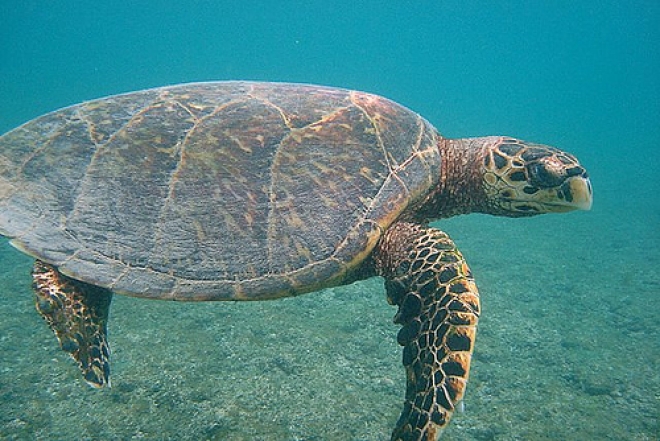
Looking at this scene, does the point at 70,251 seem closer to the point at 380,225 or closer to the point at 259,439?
the point at 380,225

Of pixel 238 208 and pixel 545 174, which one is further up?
pixel 545 174

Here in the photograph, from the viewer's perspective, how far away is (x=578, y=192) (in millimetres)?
3375

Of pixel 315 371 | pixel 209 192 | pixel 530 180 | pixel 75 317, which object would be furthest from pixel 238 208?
pixel 315 371

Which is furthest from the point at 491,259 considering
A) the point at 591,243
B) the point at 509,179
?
the point at 509,179

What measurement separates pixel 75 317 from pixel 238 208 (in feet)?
4.90

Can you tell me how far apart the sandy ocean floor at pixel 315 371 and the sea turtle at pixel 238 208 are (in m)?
1.82

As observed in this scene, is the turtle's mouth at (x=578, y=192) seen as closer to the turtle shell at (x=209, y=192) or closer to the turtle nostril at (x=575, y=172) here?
the turtle nostril at (x=575, y=172)

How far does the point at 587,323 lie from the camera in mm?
7449

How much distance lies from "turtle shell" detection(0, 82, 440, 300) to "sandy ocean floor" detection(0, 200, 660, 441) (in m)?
2.21

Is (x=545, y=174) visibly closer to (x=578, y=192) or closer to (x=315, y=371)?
(x=578, y=192)

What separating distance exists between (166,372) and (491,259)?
8.04 metres

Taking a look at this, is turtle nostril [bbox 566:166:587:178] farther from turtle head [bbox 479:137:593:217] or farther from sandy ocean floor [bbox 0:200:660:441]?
sandy ocean floor [bbox 0:200:660:441]

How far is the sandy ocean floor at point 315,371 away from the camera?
172 inches

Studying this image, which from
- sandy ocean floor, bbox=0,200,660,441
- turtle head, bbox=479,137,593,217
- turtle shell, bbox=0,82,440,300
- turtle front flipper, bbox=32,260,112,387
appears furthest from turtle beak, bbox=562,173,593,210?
turtle front flipper, bbox=32,260,112,387
